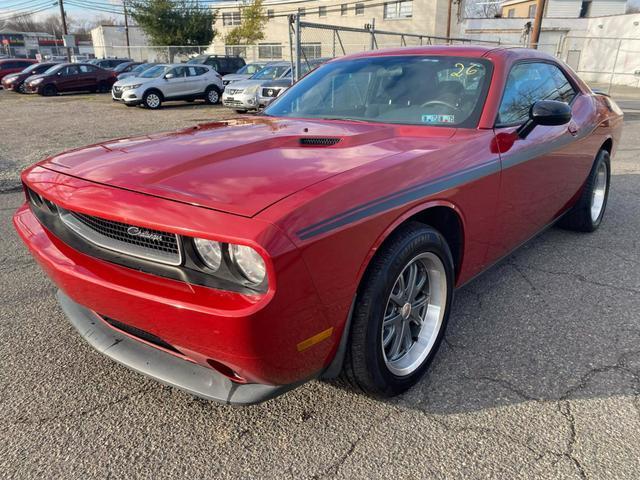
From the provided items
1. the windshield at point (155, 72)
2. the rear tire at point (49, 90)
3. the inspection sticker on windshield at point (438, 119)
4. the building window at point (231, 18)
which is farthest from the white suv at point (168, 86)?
the building window at point (231, 18)

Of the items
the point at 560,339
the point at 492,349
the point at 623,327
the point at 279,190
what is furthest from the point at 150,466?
the point at 623,327

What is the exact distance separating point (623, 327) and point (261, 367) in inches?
91.9

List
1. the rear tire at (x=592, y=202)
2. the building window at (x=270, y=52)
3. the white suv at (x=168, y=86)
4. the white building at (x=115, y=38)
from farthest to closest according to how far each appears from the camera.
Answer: the white building at (x=115, y=38) → the building window at (x=270, y=52) → the white suv at (x=168, y=86) → the rear tire at (x=592, y=202)

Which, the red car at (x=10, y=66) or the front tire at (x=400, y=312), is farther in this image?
the red car at (x=10, y=66)

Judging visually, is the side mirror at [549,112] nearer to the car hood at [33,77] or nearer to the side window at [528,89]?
the side window at [528,89]

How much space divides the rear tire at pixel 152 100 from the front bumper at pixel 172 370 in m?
16.0

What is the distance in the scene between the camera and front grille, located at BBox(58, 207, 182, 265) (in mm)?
1756

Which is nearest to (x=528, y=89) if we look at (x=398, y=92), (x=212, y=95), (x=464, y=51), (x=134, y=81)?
(x=464, y=51)

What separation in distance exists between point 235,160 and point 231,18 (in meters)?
53.2

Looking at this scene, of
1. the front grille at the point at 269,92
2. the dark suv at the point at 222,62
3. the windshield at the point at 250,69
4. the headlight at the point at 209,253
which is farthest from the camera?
the dark suv at the point at 222,62

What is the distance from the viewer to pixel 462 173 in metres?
2.39

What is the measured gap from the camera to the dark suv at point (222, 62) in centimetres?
2148

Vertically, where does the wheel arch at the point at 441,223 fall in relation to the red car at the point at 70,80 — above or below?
above

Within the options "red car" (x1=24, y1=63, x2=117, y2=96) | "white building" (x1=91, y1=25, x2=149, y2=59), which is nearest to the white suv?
"red car" (x1=24, y1=63, x2=117, y2=96)
